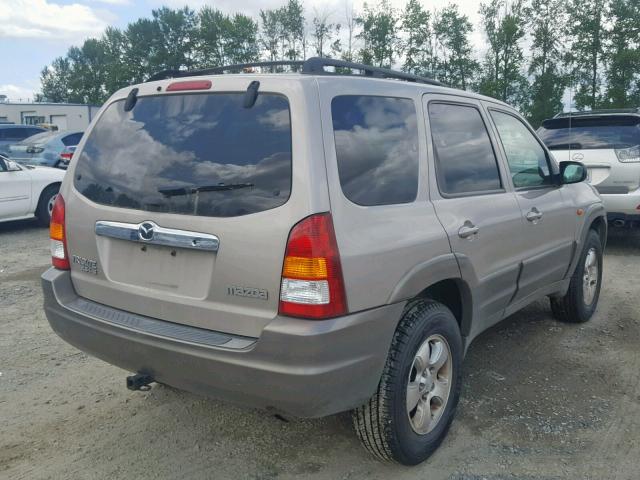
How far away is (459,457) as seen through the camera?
3.00m

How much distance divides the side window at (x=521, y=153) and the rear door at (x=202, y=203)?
187 cm

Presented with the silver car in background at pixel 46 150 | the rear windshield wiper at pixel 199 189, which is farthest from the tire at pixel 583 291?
the silver car in background at pixel 46 150

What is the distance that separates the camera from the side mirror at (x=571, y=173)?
14.2 ft

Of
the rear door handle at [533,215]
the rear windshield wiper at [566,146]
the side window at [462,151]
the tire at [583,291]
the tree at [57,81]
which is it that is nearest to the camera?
the side window at [462,151]

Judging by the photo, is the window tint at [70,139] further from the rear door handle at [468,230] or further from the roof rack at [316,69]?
the rear door handle at [468,230]

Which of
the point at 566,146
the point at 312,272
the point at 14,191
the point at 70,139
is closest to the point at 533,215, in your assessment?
the point at 312,272

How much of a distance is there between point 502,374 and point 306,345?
223cm

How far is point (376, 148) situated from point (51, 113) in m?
46.7

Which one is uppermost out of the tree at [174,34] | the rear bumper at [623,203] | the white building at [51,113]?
the tree at [174,34]

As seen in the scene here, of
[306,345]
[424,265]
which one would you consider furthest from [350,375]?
[424,265]

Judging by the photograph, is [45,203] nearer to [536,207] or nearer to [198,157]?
[198,157]

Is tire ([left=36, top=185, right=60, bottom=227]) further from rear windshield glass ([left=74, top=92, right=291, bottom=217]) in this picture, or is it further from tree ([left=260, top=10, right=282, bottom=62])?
tree ([left=260, top=10, right=282, bottom=62])

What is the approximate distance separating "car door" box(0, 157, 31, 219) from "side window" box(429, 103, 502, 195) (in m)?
8.00

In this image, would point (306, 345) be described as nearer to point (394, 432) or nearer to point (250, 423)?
point (394, 432)
